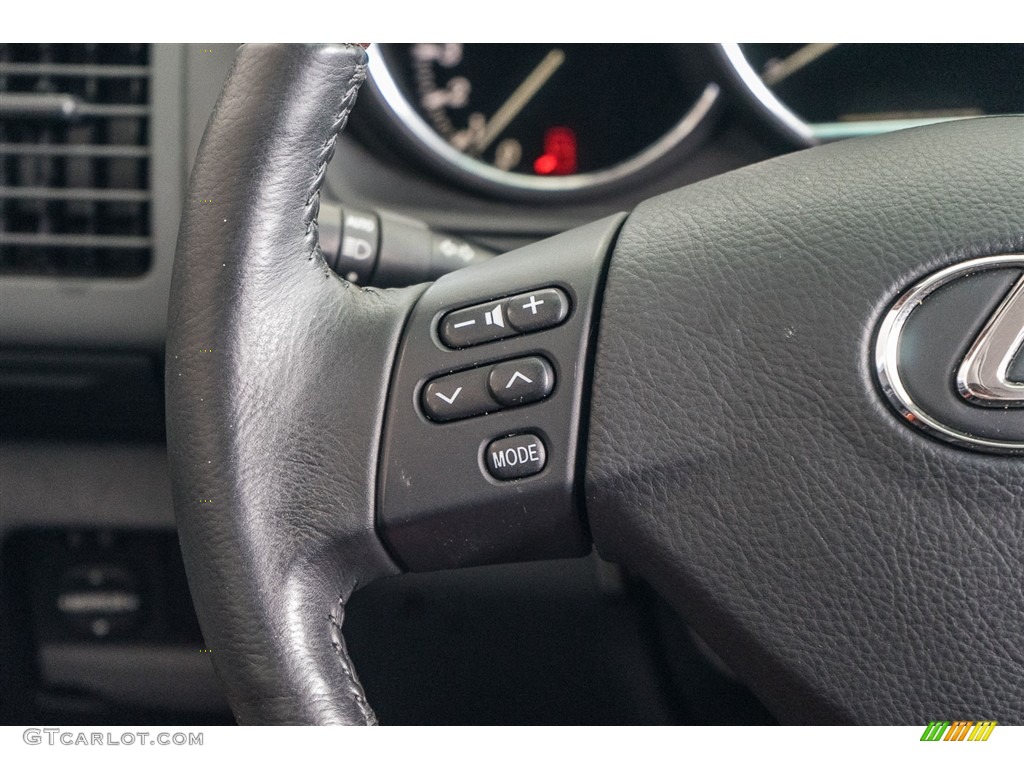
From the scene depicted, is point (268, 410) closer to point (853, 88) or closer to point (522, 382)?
point (522, 382)

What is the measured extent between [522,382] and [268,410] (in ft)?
0.46

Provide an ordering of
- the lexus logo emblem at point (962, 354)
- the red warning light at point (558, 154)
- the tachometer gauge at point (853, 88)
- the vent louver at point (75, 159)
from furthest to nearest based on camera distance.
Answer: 1. the red warning light at point (558, 154)
2. the tachometer gauge at point (853, 88)
3. the vent louver at point (75, 159)
4. the lexus logo emblem at point (962, 354)

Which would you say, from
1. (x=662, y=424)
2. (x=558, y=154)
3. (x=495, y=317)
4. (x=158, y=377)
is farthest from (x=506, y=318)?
(x=558, y=154)

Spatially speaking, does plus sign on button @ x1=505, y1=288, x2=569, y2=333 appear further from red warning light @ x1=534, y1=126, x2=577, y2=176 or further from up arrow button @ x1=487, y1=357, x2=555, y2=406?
red warning light @ x1=534, y1=126, x2=577, y2=176

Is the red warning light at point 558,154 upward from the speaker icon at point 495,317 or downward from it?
downward

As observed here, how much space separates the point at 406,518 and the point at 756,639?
21 cm

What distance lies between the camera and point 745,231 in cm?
61

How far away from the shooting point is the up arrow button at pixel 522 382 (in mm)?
598

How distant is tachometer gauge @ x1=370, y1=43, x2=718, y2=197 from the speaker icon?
23.9 inches

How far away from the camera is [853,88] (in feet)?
4.04

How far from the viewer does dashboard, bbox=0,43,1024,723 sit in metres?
0.94

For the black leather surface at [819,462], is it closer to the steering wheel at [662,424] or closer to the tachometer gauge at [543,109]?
the steering wheel at [662,424]

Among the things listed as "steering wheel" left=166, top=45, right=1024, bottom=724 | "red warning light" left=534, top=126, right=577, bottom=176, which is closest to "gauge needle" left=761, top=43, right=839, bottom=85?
"red warning light" left=534, top=126, right=577, bottom=176

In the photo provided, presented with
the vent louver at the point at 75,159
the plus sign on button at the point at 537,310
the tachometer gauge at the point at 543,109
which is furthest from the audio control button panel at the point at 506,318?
the tachometer gauge at the point at 543,109
